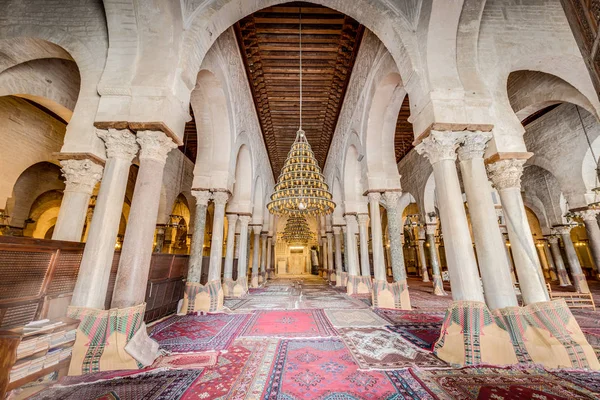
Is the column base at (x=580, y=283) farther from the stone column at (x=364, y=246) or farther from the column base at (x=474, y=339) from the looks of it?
the column base at (x=474, y=339)

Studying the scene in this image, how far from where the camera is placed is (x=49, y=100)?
4.83 metres

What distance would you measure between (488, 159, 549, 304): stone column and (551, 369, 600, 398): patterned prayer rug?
71cm

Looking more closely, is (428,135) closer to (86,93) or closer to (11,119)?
(86,93)

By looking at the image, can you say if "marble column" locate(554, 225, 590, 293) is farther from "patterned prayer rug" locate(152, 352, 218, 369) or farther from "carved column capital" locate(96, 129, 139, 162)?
"carved column capital" locate(96, 129, 139, 162)

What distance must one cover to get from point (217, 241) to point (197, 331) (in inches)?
94.6

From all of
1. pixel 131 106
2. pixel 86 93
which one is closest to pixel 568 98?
pixel 131 106

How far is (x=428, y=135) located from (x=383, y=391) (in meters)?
3.03

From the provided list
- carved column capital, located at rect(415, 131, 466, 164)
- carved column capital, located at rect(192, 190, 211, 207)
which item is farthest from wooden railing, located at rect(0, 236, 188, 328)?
carved column capital, located at rect(415, 131, 466, 164)

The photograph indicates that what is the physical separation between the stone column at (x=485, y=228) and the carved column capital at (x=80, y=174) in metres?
5.14

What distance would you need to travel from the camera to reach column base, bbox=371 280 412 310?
17.8ft

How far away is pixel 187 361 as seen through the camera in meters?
2.57

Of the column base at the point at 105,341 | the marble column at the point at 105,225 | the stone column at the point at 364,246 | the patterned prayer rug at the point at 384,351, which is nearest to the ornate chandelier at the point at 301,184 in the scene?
the stone column at the point at 364,246

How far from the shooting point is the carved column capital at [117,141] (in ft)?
10.0

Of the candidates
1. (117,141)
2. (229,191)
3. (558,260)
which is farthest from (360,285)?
(558,260)
